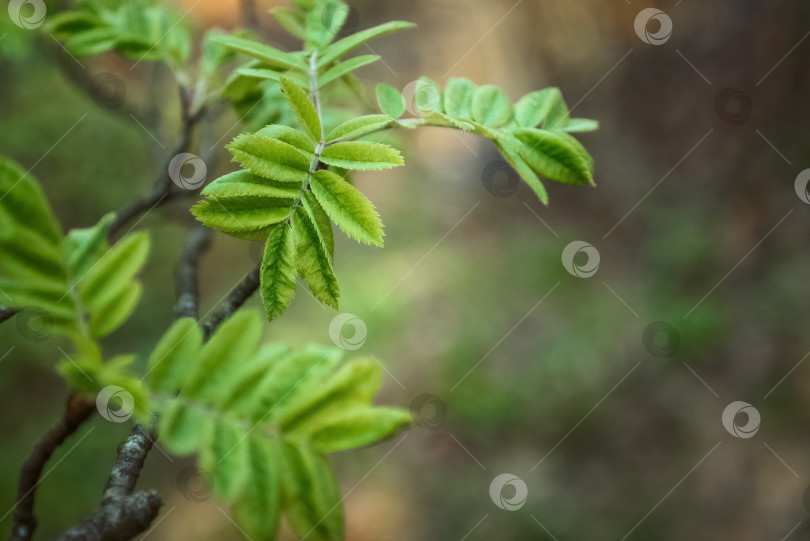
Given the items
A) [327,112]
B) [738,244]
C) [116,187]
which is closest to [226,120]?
[116,187]

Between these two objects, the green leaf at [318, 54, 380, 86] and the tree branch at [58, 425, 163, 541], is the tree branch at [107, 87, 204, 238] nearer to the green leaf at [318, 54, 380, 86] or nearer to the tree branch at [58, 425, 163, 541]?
the green leaf at [318, 54, 380, 86]

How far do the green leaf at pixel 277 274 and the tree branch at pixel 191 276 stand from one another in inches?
14.2

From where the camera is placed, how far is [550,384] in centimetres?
369

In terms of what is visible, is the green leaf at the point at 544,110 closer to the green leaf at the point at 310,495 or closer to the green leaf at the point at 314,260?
the green leaf at the point at 314,260

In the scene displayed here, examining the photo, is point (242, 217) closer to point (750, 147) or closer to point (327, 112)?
point (327, 112)

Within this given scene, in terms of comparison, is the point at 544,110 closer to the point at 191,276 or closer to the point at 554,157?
the point at 554,157

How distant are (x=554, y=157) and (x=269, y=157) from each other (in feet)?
1.34

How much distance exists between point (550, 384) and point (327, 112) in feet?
9.79

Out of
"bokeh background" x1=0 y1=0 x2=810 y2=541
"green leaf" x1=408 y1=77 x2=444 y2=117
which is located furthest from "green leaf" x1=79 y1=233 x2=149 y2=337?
"bokeh background" x1=0 y1=0 x2=810 y2=541

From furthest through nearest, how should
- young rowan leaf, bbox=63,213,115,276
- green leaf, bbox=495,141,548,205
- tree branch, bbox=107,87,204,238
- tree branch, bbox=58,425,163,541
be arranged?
tree branch, bbox=107,87,204,238, green leaf, bbox=495,141,548,205, young rowan leaf, bbox=63,213,115,276, tree branch, bbox=58,425,163,541

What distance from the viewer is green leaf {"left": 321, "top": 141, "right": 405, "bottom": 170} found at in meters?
0.67

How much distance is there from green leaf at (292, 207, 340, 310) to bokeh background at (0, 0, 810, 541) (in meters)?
1.95

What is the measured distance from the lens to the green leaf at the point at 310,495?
0.56 metres

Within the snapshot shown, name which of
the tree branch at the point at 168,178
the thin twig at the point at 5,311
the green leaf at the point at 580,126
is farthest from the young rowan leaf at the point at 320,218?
the tree branch at the point at 168,178
